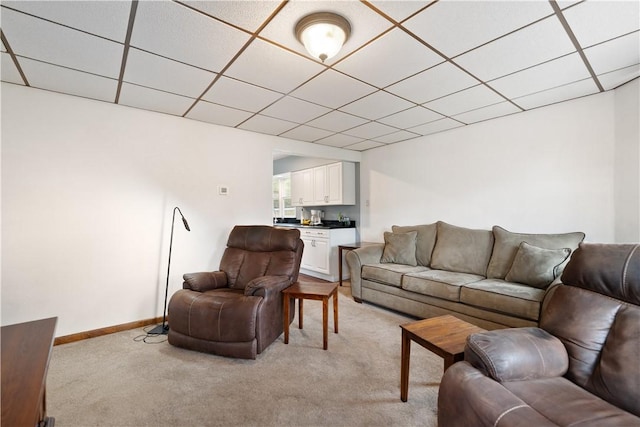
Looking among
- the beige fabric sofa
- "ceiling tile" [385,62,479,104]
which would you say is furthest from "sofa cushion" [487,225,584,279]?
"ceiling tile" [385,62,479,104]

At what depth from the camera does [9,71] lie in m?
2.19

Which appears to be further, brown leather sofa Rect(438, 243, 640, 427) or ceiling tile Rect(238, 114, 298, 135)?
ceiling tile Rect(238, 114, 298, 135)

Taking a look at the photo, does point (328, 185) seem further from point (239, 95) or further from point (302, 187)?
point (239, 95)

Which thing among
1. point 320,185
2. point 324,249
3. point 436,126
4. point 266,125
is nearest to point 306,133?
point 266,125

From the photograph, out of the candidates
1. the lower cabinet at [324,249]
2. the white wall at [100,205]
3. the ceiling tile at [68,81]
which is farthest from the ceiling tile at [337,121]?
the ceiling tile at [68,81]

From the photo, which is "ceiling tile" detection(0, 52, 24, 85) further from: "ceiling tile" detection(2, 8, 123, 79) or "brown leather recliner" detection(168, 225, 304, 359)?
"brown leather recliner" detection(168, 225, 304, 359)

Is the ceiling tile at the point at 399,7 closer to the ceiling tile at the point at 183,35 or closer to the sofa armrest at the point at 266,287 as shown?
the ceiling tile at the point at 183,35

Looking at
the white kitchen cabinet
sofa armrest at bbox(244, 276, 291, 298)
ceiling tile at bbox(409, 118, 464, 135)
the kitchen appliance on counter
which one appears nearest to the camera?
sofa armrest at bbox(244, 276, 291, 298)

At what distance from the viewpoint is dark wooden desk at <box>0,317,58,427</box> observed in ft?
2.87

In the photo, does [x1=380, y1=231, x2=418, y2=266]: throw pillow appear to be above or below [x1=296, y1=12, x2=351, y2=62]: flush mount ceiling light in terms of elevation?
below

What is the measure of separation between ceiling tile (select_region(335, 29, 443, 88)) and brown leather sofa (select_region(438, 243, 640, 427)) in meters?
1.64

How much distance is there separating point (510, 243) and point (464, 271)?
0.59 metres

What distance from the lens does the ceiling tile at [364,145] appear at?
183 inches

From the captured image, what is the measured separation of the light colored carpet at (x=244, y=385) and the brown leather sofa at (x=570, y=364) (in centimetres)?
59
